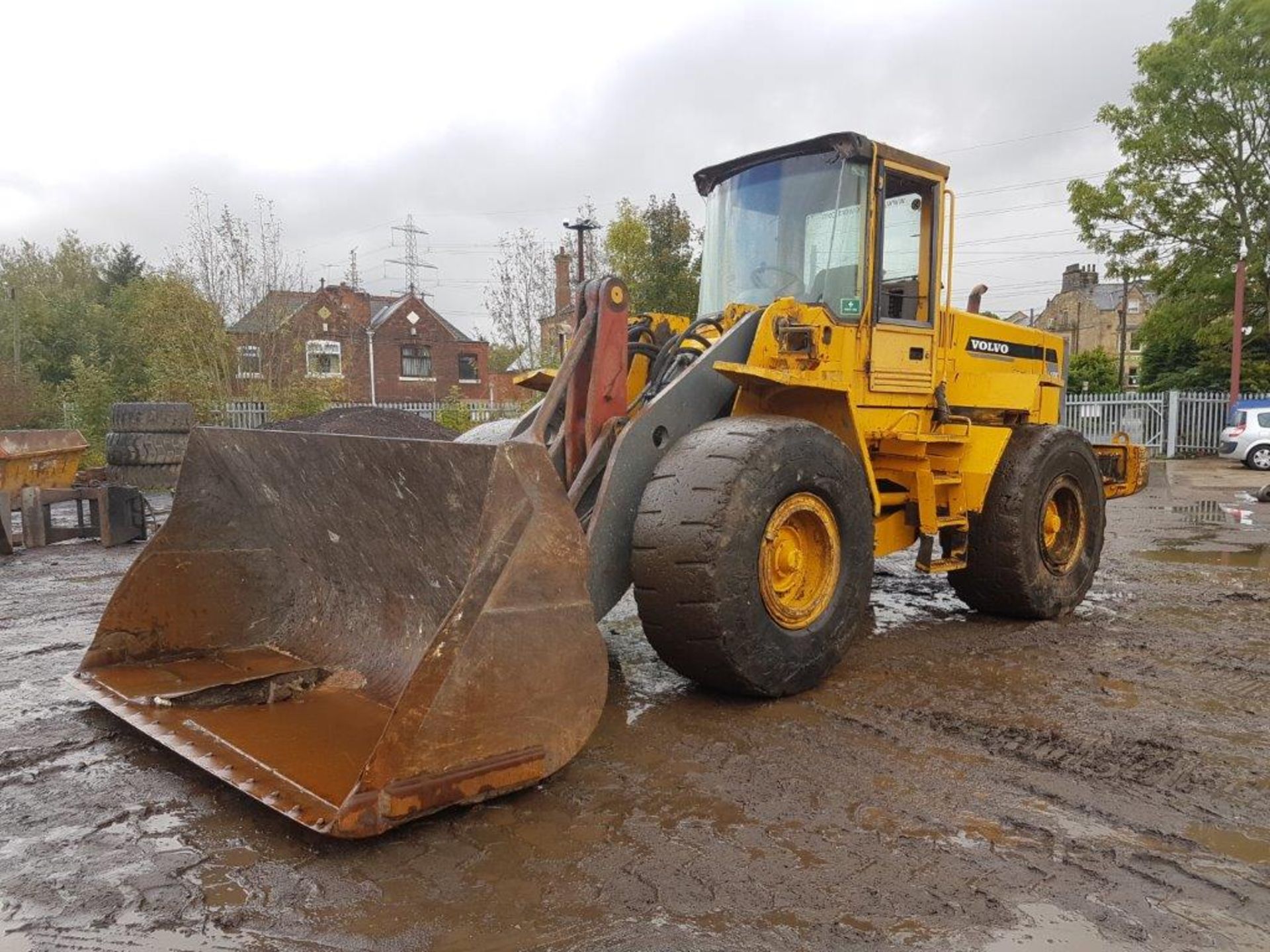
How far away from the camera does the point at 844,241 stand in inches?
196

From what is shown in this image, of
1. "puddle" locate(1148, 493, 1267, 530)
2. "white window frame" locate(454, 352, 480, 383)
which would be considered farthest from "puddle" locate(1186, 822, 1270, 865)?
"white window frame" locate(454, 352, 480, 383)

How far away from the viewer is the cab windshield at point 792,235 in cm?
497

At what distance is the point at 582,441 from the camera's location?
425cm

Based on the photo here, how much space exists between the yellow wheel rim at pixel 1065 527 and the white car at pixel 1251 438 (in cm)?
1706

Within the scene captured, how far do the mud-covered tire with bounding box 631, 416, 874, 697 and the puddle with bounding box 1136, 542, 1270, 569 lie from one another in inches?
246

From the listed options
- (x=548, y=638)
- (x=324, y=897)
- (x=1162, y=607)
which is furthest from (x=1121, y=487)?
(x=324, y=897)

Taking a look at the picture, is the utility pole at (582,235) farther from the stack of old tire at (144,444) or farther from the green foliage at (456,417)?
the stack of old tire at (144,444)

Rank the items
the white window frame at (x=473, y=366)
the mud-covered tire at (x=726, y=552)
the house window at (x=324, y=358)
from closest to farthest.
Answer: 1. the mud-covered tire at (x=726, y=552)
2. the house window at (x=324, y=358)
3. the white window frame at (x=473, y=366)

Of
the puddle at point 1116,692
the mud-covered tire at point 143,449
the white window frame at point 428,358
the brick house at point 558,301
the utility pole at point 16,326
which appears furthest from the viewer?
the white window frame at point 428,358

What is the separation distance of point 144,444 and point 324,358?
22.7m

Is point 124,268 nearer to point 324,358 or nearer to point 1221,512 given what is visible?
point 324,358

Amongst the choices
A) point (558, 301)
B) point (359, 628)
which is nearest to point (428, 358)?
point (558, 301)

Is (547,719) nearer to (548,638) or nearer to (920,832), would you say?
(548,638)

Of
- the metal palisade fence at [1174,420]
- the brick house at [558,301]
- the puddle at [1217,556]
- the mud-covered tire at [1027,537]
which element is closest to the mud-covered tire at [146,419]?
the mud-covered tire at [1027,537]
